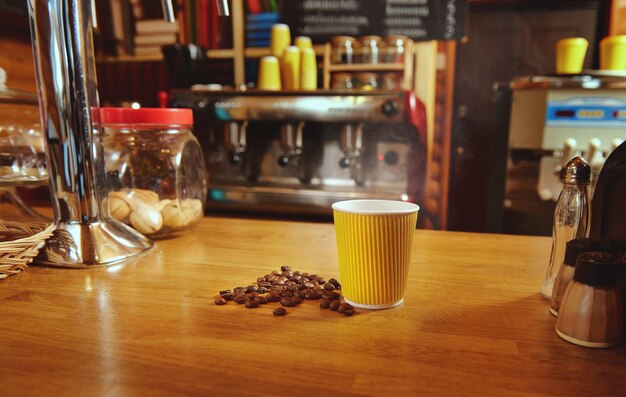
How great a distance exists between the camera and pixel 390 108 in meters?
1.59

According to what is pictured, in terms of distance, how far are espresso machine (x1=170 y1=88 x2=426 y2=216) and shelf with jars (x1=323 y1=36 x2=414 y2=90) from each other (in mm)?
250

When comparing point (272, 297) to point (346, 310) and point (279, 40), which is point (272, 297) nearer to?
point (346, 310)

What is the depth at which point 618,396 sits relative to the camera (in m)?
0.36

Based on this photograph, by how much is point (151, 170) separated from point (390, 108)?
942mm

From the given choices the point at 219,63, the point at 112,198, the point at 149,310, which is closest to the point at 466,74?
the point at 219,63

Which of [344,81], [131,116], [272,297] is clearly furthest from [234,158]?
[272,297]

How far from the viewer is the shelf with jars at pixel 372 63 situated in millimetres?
1858

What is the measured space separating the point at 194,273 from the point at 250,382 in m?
0.31

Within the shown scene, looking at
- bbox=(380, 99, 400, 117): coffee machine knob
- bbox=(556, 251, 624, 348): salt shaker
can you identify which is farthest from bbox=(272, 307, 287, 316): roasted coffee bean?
bbox=(380, 99, 400, 117): coffee machine knob

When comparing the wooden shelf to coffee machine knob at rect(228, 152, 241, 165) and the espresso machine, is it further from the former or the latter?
coffee machine knob at rect(228, 152, 241, 165)

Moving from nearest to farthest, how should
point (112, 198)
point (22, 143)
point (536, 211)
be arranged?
point (112, 198) → point (22, 143) → point (536, 211)

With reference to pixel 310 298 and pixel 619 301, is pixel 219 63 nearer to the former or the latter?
pixel 310 298

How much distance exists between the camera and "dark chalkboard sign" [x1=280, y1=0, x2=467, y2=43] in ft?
6.98

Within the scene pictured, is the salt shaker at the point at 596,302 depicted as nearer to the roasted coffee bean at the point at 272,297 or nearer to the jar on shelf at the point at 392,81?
the roasted coffee bean at the point at 272,297
